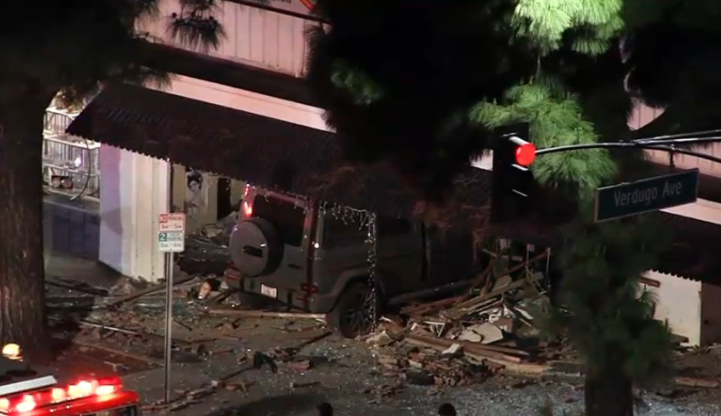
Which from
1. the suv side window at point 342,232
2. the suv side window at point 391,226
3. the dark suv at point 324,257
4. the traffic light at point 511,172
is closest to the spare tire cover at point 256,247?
the dark suv at point 324,257

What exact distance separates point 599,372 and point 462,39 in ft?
9.50

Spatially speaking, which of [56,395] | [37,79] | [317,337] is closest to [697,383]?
[317,337]

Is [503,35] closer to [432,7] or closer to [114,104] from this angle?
[432,7]

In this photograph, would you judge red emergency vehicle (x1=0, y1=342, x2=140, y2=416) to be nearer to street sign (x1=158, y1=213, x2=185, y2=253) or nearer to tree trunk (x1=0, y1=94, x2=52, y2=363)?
street sign (x1=158, y1=213, x2=185, y2=253)

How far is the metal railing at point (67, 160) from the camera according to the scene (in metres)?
23.6

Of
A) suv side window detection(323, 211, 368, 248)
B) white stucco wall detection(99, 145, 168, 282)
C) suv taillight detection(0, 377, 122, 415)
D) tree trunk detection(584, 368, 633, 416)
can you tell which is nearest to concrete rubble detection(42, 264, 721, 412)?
white stucco wall detection(99, 145, 168, 282)

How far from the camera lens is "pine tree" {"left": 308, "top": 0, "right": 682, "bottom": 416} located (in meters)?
11.9

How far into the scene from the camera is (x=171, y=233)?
15.5 meters

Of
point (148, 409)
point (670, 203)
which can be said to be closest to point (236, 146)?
point (148, 409)

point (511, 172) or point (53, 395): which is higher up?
point (511, 172)

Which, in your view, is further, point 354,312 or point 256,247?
point 354,312

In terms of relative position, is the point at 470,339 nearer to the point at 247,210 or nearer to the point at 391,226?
the point at 391,226

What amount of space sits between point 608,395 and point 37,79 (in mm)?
6320

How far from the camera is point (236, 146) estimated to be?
19.3 meters
